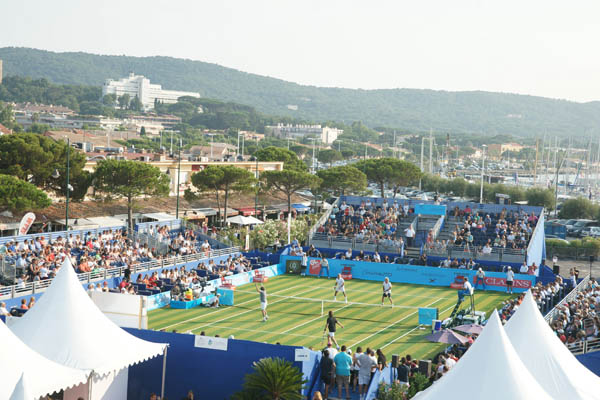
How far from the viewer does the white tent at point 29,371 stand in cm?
1324

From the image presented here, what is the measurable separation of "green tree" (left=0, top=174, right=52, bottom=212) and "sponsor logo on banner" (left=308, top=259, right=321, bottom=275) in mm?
15402

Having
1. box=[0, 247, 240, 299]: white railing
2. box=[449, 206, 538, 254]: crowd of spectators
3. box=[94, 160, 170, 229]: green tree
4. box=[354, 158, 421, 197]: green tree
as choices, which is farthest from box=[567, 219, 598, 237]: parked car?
box=[94, 160, 170, 229]: green tree

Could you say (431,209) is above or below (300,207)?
above

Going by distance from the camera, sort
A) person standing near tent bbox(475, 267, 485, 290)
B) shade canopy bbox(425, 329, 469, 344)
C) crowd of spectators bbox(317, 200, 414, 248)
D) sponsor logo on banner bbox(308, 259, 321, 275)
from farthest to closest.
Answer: crowd of spectators bbox(317, 200, 414, 248) → sponsor logo on banner bbox(308, 259, 321, 275) → person standing near tent bbox(475, 267, 485, 290) → shade canopy bbox(425, 329, 469, 344)

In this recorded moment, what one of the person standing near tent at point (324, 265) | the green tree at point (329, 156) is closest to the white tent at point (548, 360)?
the person standing near tent at point (324, 265)

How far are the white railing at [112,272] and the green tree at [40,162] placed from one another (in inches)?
569

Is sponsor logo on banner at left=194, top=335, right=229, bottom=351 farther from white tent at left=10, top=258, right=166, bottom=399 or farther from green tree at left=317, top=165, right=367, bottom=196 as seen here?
green tree at left=317, top=165, right=367, bottom=196

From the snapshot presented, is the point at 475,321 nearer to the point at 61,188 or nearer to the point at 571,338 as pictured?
the point at 571,338

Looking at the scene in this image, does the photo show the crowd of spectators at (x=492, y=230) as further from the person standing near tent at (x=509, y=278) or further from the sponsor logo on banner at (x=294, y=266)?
the sponsor logo on banner at (x=294, y=266)

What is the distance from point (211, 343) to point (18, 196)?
89.6 ft

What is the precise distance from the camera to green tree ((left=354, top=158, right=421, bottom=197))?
75562 mm

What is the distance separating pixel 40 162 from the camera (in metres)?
48.2

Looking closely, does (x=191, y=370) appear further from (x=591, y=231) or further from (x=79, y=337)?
(x=591, y=231)

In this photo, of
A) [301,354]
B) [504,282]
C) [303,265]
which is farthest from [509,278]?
[301,354]
